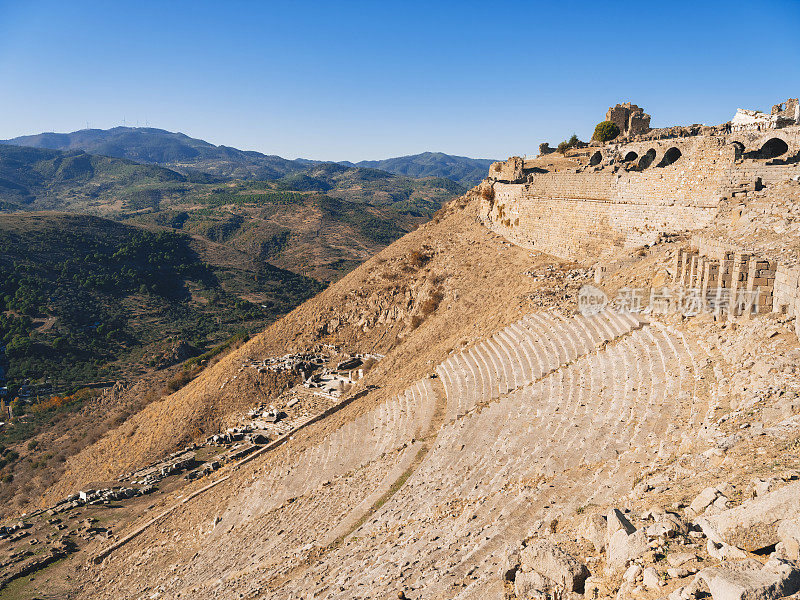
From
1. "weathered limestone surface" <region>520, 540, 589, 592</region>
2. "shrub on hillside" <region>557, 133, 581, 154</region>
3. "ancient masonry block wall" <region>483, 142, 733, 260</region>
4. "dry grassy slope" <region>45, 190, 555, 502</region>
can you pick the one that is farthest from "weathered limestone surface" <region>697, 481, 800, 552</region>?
"shrub on hillside" <region>557, 133, 581, 154</region>

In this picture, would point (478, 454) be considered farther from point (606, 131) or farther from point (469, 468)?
point (606, 131)

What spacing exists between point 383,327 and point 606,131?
75.3 feet

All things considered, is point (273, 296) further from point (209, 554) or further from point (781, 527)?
point (781, 527)

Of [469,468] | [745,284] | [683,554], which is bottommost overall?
[469,468]

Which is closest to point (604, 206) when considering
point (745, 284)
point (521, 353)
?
point (521, 353)

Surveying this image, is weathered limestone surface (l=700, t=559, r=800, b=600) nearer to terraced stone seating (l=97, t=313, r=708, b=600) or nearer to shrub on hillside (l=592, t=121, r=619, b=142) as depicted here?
terraced stone seating (l=97, t=313, r=708, b=600)

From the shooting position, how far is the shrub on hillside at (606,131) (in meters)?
36.4

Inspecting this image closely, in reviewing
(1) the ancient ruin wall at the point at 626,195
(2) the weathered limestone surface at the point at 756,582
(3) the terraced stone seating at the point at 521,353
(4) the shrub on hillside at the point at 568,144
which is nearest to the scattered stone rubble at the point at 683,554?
(2) the weathered limestone surface at the point at 756,582

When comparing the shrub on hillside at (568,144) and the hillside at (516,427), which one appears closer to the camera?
the hillside at (516,427)

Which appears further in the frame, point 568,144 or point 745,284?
point 568,144

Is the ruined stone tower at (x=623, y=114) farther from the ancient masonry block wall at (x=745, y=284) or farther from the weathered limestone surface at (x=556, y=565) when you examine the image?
the weathered limestone surface at (x=556, y=565)

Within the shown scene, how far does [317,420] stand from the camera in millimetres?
20047

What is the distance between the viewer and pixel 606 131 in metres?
36.4

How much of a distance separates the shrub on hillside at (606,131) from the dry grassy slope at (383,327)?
1228 centimetres
